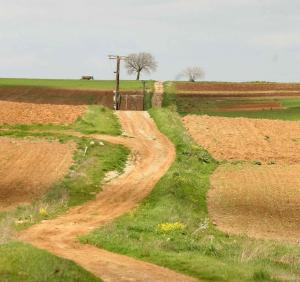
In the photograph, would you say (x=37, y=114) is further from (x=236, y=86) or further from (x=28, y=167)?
(x=236, y=86)

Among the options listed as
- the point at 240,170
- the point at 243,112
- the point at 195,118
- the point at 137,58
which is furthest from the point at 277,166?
the point at 137,58

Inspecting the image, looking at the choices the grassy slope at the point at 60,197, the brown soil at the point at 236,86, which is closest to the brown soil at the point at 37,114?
the grassy slope at the point at 60,197

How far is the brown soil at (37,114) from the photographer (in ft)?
196

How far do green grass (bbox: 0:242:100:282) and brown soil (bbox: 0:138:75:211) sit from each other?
47.1 feet

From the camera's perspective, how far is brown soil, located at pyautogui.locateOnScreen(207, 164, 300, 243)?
28844 millimetres

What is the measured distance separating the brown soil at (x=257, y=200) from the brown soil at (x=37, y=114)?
21151 millimetres

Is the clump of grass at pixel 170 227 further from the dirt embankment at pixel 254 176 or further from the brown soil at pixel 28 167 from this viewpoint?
the brown soil at pixel 28 167

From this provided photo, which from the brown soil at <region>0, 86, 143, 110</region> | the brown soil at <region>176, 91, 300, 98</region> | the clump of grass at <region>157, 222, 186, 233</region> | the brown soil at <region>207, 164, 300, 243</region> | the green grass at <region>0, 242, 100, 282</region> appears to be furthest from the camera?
the brown soil at <region>176, 91, 300, 98</region>

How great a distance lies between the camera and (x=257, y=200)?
111ft

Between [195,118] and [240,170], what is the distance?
2762 centimetres

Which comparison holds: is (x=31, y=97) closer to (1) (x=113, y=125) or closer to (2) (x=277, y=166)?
(1) (x=113, y=125)

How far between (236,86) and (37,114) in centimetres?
5609

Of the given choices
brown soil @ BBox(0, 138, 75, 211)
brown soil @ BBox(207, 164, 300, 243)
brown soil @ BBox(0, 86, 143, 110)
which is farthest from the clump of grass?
brown soil @ BBox(0, 86, 143, 110)

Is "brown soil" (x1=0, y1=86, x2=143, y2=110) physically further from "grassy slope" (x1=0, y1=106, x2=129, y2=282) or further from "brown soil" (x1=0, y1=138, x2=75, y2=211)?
"brown soil" (x1=0, y1=138, x2=75, y2=211)
